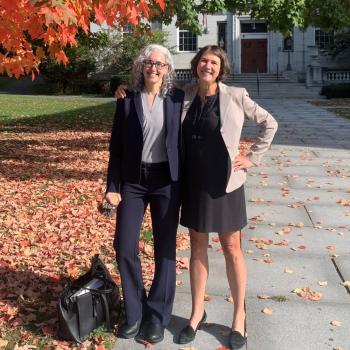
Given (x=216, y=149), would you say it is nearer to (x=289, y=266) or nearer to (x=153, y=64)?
(x=153, y=64)

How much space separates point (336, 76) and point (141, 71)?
39728 mm

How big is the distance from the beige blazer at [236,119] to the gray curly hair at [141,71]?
144 mm

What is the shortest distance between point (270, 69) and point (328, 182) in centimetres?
3522

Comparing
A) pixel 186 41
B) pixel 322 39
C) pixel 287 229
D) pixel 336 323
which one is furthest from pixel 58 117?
pixel 322 39

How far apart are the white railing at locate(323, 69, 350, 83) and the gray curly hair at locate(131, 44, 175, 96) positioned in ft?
128

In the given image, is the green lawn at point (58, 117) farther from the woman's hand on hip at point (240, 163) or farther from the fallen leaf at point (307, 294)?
the woman's hand on hip at point (240, 163)

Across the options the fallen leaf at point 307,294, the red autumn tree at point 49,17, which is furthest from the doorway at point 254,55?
the fallen leaf at point 307,294

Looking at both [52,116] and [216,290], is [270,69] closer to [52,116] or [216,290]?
[52,116]

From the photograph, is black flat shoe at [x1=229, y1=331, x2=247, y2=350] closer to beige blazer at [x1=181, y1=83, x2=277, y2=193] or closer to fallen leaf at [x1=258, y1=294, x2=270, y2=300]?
fallen leaf at [x1=258, y1=294, x2=270, y2=300]

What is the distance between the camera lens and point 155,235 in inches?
150

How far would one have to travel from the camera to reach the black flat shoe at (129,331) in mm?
3836

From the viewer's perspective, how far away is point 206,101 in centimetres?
358

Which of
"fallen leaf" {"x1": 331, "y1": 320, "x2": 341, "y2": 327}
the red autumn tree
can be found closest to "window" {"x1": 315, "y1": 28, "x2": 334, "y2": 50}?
the red autumn tree

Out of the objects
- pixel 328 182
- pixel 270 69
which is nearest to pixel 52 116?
pixel 328 182
